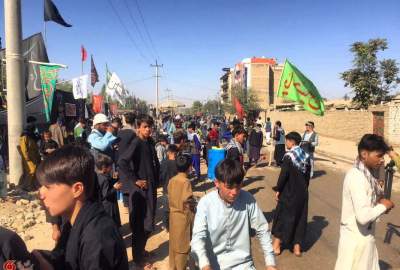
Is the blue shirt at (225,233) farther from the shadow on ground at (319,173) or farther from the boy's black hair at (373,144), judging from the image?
the shadow on ground at (319,173)

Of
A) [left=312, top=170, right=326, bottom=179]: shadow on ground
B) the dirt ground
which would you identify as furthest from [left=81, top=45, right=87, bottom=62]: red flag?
the dirt ground

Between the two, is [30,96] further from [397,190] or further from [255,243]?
[397,190]

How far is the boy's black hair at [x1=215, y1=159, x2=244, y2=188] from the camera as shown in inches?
97.9

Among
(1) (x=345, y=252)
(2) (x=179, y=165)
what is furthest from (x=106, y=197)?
(1) (x=345, y=252)

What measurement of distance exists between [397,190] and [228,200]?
28.3ft

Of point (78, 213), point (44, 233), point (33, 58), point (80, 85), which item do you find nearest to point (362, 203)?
point (78, 213)

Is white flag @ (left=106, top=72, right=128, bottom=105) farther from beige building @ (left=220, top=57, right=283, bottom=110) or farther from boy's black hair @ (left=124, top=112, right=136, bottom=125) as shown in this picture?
beige building @ (left=220, top=57, right=283, bottom=110)

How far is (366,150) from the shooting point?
298 cm

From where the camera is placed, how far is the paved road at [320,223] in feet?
16.5

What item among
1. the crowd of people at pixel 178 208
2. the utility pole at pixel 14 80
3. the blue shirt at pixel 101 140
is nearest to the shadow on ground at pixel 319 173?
the crowd of people at pixel 178 208

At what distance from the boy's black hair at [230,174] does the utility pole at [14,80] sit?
7022mm

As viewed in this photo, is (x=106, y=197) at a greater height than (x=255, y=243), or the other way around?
(x=106, y=197)

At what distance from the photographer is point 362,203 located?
2838mm

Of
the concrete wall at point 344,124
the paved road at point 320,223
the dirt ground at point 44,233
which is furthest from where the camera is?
the concrete wall at point 344,124
